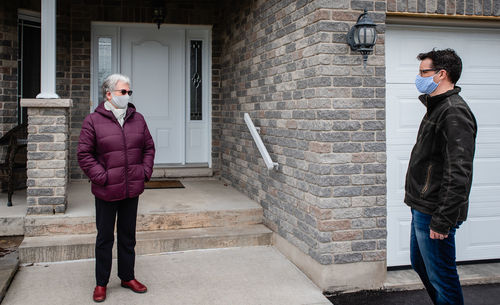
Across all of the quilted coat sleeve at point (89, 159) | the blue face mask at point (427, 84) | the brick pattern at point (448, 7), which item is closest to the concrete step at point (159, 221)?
the quilted coat sleeve at point (89, 159)

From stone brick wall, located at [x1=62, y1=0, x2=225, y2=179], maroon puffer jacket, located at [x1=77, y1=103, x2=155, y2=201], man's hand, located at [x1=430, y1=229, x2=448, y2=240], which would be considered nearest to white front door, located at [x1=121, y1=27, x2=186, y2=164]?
stone brick wall, located at [x1=62, y1=0, x2=225, y2=179]

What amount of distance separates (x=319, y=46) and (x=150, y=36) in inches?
162

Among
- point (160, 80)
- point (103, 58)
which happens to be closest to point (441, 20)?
point (160, 80)

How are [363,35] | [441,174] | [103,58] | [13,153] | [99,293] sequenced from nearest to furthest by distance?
[441,174], [99,293], [363,35], [13,153], [103,58]

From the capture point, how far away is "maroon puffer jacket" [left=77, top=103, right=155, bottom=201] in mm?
3607

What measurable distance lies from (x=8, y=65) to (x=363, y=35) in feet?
15.6

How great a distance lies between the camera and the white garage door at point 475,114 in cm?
433

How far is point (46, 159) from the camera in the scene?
193 inches

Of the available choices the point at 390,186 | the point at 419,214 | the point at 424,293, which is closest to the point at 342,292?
the point at 424,293

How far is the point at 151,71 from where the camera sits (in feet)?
24.4

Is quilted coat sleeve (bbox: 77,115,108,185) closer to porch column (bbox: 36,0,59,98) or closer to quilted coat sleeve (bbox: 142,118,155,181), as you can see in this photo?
quilted coat sleeve (bbox: 142,118,155,181)

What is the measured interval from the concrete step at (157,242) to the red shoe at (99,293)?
94cm

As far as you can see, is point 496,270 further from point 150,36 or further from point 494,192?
point 150,36

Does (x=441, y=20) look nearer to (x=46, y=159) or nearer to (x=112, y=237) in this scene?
(x=112, y=237)
